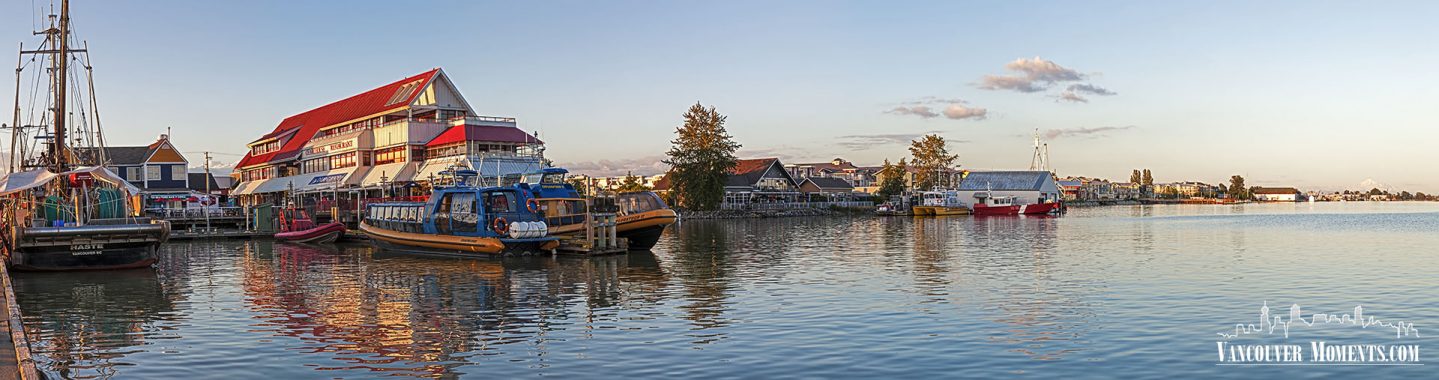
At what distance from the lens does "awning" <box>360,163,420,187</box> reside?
6862cm

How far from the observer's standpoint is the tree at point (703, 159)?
317 feet

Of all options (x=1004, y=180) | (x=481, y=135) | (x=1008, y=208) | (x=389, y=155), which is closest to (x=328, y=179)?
(x=389, y=155)

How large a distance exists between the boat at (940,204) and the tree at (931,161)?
1154 cm

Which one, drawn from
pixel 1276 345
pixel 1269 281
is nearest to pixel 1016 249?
pixel 1269 281

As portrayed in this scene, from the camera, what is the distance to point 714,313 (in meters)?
22.1

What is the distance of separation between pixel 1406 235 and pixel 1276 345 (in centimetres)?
4560

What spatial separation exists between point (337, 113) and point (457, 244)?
177 feet

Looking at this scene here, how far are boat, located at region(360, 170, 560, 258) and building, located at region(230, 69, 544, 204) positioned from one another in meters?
17.7

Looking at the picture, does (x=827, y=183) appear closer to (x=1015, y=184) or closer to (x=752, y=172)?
(x=752, y=172)

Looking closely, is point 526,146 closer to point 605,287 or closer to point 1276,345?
point 605,287

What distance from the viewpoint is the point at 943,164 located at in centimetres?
13262

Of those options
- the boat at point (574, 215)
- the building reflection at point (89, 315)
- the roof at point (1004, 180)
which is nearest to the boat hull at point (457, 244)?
the boat at point (574, 215)

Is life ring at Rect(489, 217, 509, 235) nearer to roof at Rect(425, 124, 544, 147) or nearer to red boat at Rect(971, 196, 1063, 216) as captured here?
roof at Rect(425, 124, 544, 147)

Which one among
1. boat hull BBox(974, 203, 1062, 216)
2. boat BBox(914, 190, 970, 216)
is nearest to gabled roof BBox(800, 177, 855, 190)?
boat BBox(914, 190, 970, 216)
